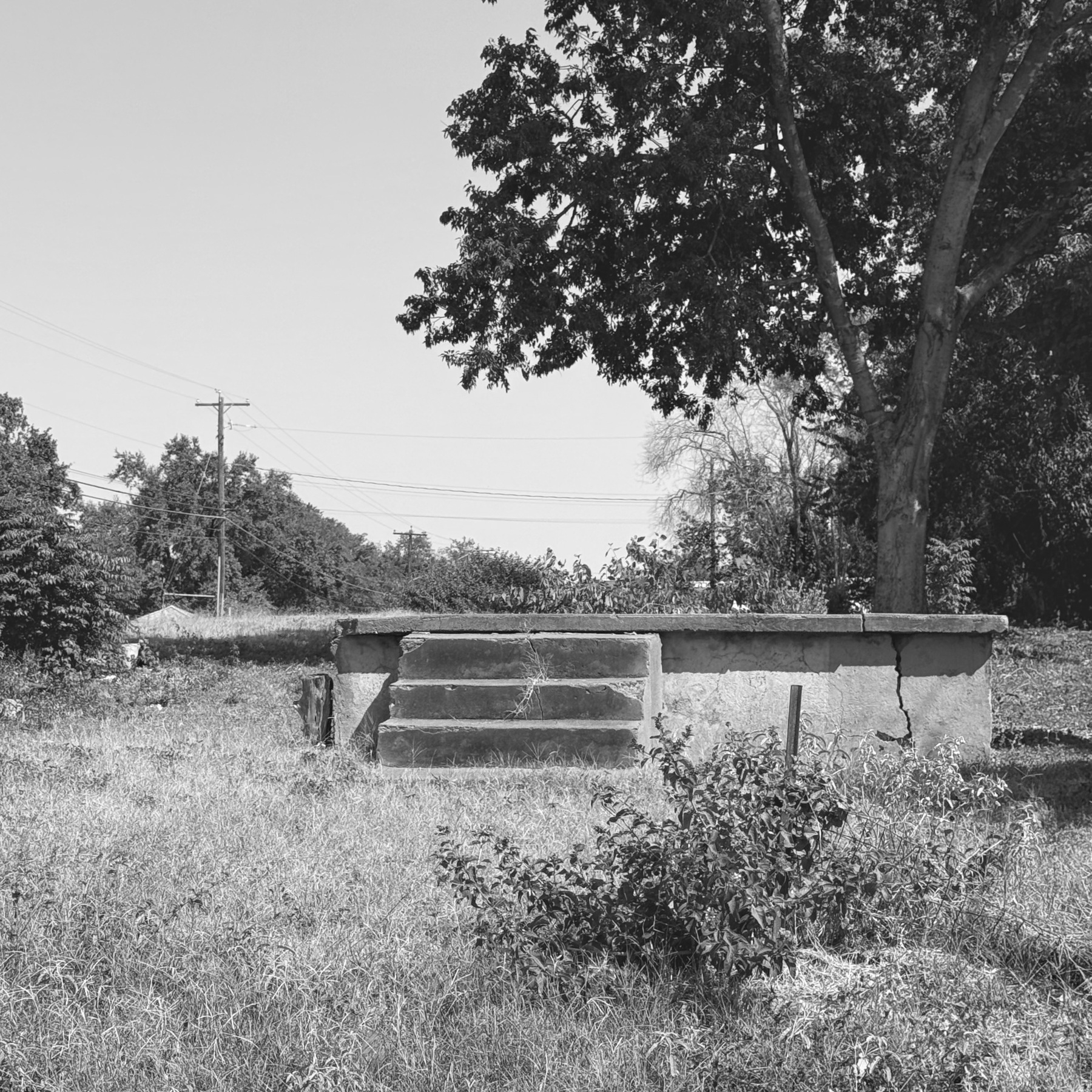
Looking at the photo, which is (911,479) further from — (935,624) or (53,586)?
(53,586)

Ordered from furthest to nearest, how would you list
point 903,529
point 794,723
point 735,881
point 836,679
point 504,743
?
point 903,529, point 836,679, point 504,743, point 794,723, point 735,881

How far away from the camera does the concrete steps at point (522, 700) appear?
7293 millimetres

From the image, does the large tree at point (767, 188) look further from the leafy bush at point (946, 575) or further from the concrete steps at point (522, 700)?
the concrete steps at point (522, 700)

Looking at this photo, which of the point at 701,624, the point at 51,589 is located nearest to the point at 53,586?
the point at 51,589

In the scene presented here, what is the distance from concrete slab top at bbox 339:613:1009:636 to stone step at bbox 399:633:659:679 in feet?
0.20

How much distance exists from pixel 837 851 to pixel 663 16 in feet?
45.5

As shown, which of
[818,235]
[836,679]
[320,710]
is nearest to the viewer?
[836,679]

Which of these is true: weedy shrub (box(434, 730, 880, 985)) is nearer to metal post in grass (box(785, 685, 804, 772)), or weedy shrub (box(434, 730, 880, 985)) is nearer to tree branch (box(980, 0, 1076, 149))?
metal post in grass (box(785, 685, 804, 772))

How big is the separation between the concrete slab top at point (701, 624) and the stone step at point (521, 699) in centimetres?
37

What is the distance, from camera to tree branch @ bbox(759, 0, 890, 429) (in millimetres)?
15078

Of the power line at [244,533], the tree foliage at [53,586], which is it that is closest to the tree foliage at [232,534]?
the power line at [244,533]

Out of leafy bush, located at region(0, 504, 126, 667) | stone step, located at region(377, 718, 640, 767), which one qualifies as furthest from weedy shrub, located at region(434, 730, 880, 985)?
leafy bush, located at region(0, 504, 126, 667)

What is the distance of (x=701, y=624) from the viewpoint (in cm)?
772

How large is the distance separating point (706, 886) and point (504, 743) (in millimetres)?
3775
